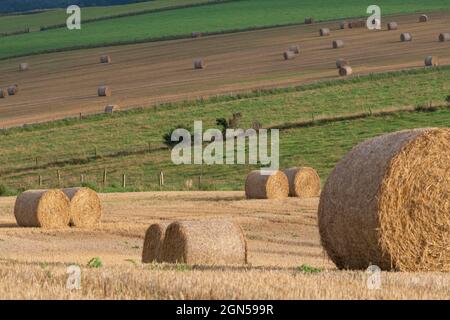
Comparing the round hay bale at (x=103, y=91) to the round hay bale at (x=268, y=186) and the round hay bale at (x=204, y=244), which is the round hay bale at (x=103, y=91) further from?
the round hay bale at (x=204, y=244)

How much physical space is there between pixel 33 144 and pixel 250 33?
1462 inches

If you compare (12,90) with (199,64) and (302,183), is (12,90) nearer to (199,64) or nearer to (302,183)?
(199,64)

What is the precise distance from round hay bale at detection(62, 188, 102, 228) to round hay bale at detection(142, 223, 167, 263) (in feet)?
29.2

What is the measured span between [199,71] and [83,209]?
46310mm

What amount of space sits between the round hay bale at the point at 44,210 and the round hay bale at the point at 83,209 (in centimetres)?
14

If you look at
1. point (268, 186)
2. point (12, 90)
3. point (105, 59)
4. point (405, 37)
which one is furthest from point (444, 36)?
point (268, 186)

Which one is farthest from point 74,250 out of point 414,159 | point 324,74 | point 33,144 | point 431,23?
point 431,23

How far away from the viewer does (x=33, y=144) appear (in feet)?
176

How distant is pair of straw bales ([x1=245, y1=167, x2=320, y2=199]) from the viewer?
33750mm

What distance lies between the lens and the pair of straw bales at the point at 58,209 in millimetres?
26547

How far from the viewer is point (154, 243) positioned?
18.1 meters

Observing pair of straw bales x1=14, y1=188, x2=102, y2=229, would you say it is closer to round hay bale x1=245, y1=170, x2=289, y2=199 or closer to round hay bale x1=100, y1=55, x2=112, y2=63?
round hay bale x1=245, y1=170, x2=289, y2=199
